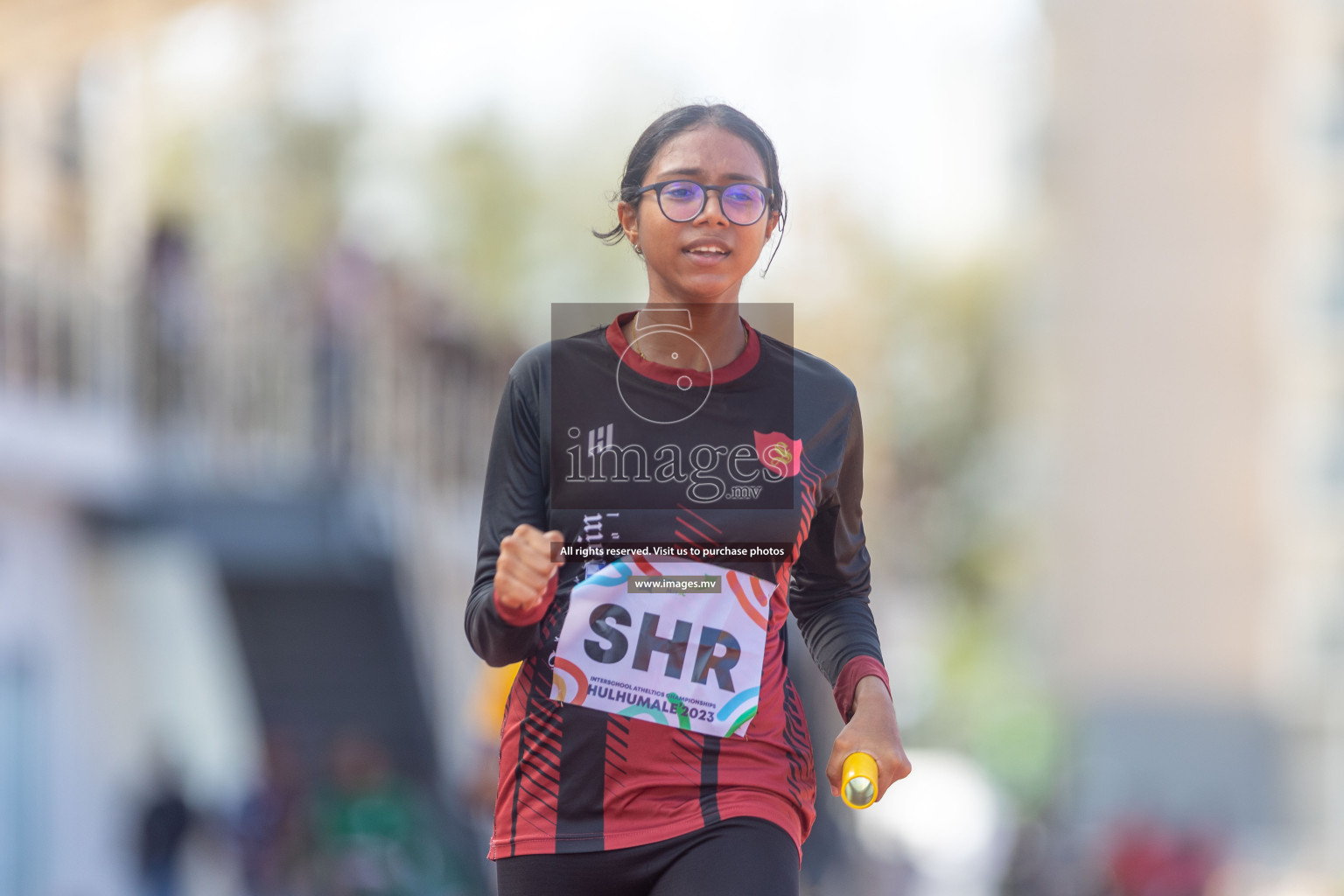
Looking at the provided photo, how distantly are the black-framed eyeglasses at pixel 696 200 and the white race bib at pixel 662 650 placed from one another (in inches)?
19.5

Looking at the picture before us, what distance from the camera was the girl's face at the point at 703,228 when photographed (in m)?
2.68

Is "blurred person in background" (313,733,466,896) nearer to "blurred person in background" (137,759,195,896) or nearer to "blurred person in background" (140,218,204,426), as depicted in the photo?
"blurred person in background" (137,759,195,896)

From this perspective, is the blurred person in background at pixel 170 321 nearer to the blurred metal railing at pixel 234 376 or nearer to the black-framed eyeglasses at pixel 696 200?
the blurred metal railing at pixel 234 376

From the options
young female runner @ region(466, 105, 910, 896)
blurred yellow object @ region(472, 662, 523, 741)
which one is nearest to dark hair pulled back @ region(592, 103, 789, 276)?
young female runner @ region(466, 105, 910, 896)

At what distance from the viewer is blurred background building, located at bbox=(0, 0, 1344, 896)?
42.6ft

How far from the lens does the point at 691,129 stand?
272 centimetres

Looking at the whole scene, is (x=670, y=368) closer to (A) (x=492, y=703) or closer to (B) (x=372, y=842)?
(A) (x=492, y=703)

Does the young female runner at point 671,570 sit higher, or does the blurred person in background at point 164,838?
the young female runner at point 671,570

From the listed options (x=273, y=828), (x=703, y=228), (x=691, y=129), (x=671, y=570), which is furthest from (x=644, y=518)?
(x=273, y=828)

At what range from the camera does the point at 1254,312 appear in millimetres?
30109

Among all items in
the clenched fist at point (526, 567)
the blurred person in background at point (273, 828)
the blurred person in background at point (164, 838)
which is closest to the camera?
the clenched fist at point (526, 567)

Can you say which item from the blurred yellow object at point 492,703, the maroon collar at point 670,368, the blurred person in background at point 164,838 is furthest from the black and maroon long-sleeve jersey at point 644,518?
the blurred person in background at point 164,838

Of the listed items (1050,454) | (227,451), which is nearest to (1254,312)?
(1050,454)

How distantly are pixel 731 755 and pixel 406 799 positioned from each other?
8640mm
